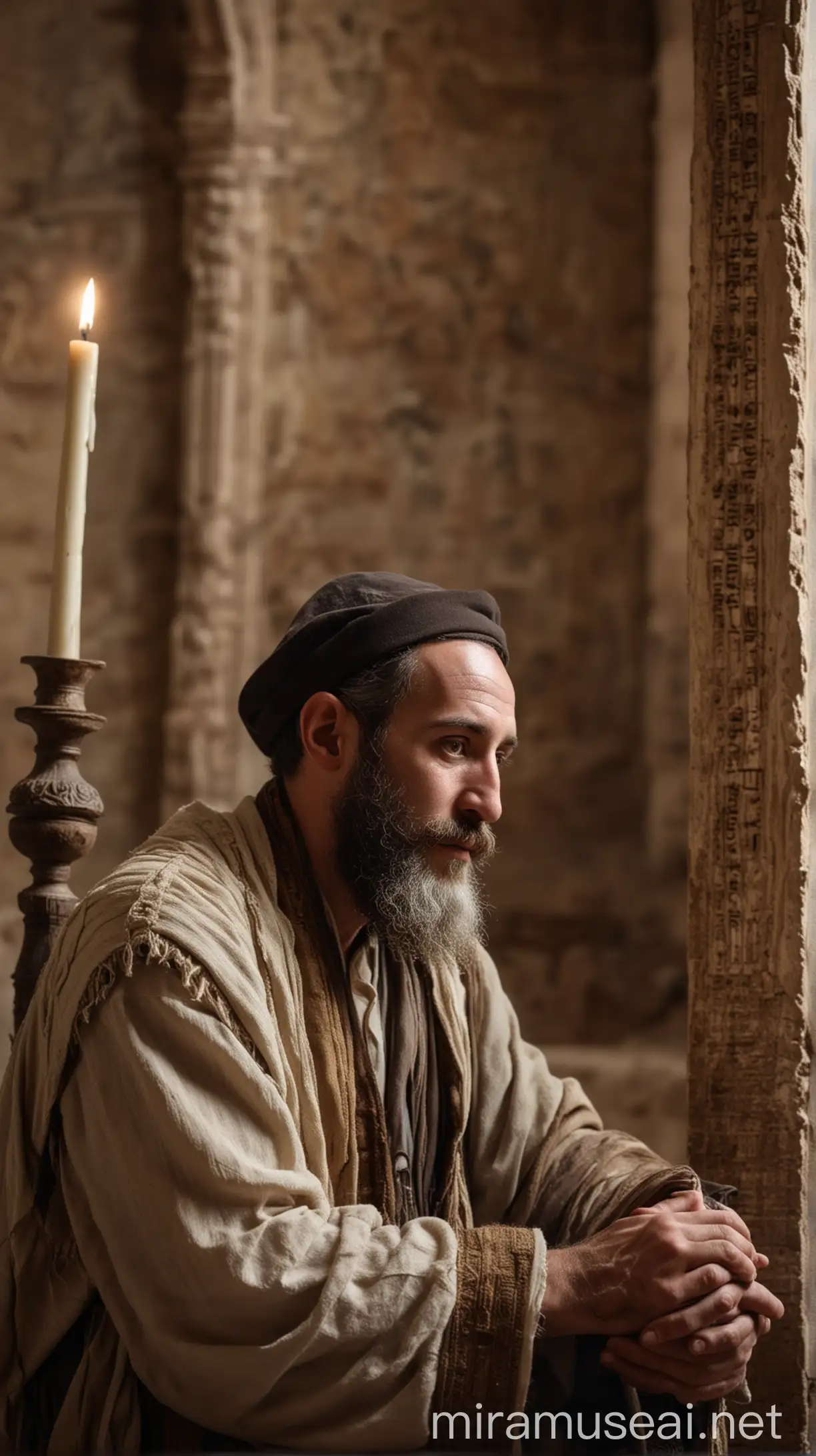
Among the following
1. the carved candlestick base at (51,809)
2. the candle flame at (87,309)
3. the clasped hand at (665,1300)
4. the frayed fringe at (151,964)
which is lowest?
the clasped hand at (665,1300)

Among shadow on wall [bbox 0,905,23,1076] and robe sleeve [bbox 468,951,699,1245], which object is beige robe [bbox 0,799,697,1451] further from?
shadow on wall [bbox 0,905,23,1076]

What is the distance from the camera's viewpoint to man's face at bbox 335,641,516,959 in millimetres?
2043

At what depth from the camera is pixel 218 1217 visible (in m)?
1.65

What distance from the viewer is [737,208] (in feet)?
7.64

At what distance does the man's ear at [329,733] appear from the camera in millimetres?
2107

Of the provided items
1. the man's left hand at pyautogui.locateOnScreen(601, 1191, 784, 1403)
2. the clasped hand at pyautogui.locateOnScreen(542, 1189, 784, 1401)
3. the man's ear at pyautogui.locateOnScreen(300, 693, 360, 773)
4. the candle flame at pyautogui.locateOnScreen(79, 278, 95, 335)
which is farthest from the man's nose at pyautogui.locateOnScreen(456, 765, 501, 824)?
the candle flame at pyautogui.locateOnScreen(79, 278, 95, 335)

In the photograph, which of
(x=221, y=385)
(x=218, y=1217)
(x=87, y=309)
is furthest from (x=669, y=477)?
(x=218, y=1217)

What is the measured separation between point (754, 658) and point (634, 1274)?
0.97m

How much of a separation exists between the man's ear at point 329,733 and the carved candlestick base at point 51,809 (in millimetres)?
305

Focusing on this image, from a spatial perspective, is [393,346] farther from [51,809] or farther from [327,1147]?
[327,1147]

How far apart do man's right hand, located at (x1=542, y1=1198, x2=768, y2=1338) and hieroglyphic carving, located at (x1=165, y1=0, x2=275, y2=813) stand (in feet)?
9.46

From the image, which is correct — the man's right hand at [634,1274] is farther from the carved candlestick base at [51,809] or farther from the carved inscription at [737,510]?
the carved candlestick base at [51,809]

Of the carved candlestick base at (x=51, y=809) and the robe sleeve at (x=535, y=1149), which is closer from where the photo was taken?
the carved candlestick base at (x=51, y=809)

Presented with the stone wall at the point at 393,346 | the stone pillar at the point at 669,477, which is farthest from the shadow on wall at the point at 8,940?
the stone pillar at the point at 669,477
